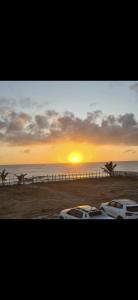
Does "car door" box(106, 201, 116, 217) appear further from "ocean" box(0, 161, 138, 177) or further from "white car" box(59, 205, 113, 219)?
"ocean" box(0, 161, 138, 177)

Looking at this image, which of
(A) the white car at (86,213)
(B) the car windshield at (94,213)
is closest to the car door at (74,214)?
(A) the white car at (86,213)

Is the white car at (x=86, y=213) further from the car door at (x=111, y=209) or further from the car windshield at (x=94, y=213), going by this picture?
the car door at (x=111, y=209)

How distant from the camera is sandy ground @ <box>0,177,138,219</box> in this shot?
13.4 metres

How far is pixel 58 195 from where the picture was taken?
1689cm

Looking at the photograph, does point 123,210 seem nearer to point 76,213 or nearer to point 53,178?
point 76,213

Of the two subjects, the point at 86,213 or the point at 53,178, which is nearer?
the point at 86,213

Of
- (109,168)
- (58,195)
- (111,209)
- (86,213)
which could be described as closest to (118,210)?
(111,209)

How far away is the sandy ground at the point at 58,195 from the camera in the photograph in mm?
13414

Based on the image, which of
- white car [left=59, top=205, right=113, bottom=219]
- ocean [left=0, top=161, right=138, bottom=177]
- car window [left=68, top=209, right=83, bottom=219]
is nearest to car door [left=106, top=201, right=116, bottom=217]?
white car [left=59, top=205, right=113, bottom=219]
